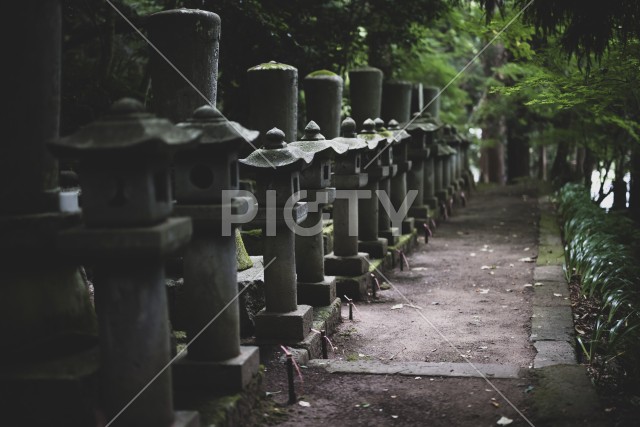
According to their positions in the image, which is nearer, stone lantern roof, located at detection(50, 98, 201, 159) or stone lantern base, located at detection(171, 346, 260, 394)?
stone lantern roof, located at detection(50, 98, 201, 159)

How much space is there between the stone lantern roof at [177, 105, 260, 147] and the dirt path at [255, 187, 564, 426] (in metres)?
1.97

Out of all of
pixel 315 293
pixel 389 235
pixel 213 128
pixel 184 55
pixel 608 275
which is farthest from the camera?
pixel 389 235

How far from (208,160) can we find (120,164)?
1.04 m

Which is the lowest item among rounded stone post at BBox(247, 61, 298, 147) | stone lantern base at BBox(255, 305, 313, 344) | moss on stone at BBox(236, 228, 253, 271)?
stone lantern base at BBox(255, 305, 313, 344)

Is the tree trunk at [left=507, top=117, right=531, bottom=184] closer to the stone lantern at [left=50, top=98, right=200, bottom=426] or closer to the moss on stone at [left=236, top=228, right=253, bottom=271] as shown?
the moss on stone at [left=236, top=228, right=253, bottom=271]

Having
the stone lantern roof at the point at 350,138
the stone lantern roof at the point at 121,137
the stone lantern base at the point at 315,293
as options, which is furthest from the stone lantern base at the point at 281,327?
the stone lantern roof at the point at 121,137

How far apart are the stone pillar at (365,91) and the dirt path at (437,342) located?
2.61 m

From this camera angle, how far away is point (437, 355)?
711 centimetres

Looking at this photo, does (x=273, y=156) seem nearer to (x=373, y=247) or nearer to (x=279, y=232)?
(x=279, y=232)

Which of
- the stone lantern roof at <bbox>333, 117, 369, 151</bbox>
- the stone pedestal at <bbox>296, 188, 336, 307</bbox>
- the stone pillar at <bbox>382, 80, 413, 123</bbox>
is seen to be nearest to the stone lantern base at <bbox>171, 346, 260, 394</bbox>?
the stone pedestal at <bbox>296, 188, 336, 307</bbox>

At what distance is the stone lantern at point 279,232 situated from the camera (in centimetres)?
630

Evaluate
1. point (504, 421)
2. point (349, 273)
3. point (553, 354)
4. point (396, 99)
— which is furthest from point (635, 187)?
point (504, 421)

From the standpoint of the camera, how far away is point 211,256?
4.70 m

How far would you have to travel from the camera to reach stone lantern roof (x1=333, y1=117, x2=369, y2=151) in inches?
344
